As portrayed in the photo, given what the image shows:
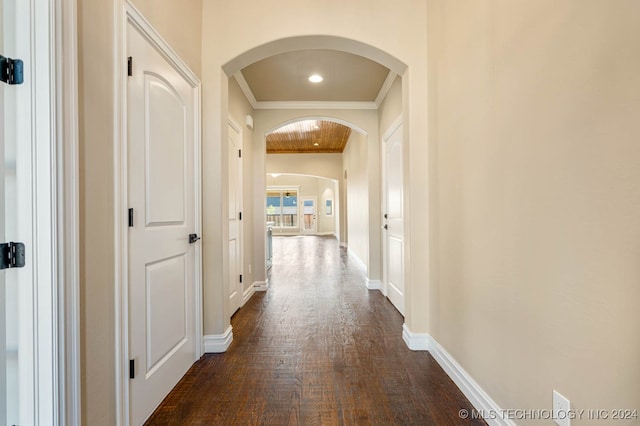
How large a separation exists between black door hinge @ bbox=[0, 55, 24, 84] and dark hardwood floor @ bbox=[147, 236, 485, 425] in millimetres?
1698

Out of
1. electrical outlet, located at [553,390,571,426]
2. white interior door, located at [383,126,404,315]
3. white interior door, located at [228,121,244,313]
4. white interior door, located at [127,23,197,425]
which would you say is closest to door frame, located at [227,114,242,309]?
white interior door, located at [228,121,244,313]

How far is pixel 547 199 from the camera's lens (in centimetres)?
117

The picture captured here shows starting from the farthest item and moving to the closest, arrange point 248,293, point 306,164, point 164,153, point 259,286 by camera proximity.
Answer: point 306,164 < point 259,286 < point 248,293 < point 164,153

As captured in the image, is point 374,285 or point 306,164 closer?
point 374,285

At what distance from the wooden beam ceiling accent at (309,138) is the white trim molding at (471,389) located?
14.1 ft

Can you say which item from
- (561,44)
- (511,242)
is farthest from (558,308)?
(561,44)

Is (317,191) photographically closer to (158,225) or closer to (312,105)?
(312,105)

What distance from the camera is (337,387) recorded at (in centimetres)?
194

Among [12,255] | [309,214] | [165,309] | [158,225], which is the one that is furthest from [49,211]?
[309,214]

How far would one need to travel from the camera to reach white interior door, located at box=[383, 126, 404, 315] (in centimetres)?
330

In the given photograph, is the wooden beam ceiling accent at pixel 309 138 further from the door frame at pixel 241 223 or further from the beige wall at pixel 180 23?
the beige wall at pixel 180 23

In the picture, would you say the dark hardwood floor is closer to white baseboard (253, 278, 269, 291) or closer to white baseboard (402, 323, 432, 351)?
white baseboard (402, 323, 432, 351)

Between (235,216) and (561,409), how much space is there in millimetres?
3056

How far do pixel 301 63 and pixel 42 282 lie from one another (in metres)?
3.01
